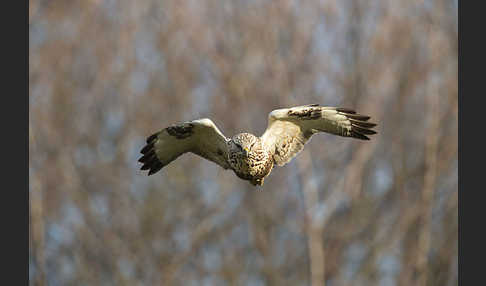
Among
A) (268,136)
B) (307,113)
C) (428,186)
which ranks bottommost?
(428,186)

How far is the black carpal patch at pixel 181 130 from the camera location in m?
7.28

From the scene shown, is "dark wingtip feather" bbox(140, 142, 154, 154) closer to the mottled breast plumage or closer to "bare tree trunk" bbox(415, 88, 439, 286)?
the mottled breast plumage

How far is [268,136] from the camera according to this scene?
752cm

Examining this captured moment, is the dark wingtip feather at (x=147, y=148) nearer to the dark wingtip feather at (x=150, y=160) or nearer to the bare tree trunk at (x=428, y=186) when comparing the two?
the dark wingtip feather at (x=150, y=160)

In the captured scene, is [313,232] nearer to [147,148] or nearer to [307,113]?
[147,148]

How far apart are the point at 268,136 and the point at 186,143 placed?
26.6 inches

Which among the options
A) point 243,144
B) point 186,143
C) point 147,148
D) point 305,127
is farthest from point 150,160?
point 305,127

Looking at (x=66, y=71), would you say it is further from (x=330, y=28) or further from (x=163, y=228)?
(x=330, y=28)

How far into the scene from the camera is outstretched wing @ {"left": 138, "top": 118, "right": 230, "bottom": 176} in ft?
23.7

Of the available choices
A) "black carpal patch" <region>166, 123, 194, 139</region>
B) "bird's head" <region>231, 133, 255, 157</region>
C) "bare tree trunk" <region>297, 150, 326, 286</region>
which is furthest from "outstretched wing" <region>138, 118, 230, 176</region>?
"bare tree trunk" <region>297, 150, 326, 286</region>

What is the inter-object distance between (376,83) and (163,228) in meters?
4.26

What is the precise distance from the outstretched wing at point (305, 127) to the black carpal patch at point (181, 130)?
1.99 ft

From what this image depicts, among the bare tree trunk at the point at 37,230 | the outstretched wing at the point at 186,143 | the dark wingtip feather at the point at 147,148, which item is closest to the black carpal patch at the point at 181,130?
the outstretched wing at the point at 186,143

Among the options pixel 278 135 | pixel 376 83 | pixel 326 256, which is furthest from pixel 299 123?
pixel 376 83
